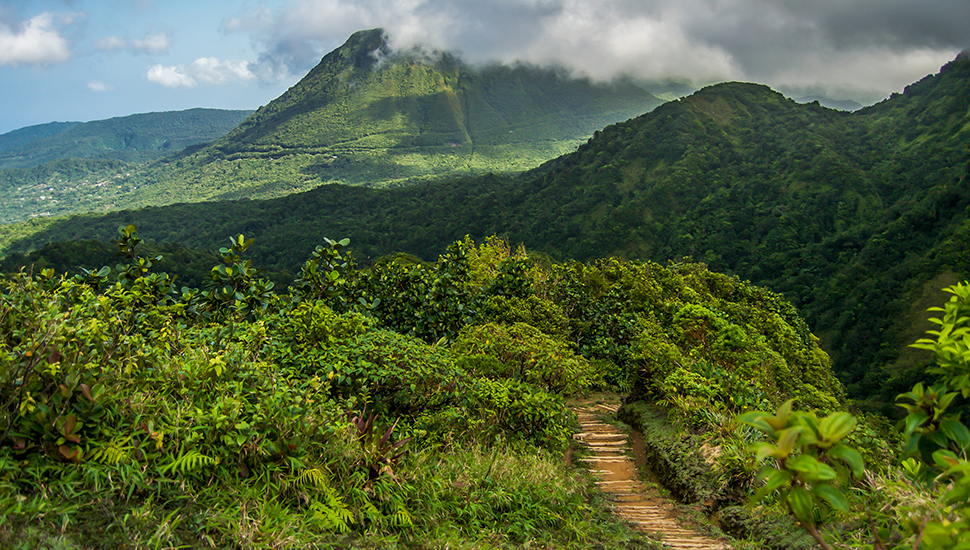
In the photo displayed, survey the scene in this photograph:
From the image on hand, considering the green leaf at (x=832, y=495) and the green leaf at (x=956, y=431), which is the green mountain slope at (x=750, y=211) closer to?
the green leaf at (x=956, y=431)

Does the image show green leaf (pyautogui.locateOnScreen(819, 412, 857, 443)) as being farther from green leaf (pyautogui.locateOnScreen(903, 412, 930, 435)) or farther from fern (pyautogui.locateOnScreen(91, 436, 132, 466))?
fern (pyautogui.locateOnScreen(91, 436, 132, 466))

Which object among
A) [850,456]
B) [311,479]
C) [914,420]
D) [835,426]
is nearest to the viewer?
[850,456]

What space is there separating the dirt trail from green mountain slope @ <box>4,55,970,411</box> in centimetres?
3473

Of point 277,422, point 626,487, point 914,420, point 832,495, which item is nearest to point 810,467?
point 832,495

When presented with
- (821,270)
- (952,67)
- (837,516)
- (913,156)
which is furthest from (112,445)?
(952,67)

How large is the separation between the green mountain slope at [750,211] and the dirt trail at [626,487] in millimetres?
34733

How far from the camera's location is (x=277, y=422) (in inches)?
127

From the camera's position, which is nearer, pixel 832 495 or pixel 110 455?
pixel 832 495

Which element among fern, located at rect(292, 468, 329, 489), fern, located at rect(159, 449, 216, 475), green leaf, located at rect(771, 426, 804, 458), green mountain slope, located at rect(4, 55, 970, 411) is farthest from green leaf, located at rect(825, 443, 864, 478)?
green mountain slope, located at rect(4, 55, 970, 411)

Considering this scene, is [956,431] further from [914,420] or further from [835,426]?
[835,426]

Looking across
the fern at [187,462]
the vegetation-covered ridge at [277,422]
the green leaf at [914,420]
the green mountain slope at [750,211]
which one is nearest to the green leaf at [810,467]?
the green leaf at [914,420]

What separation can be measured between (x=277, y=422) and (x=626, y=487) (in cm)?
419

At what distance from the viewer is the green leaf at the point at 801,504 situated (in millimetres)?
1441

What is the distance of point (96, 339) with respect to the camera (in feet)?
10.3
